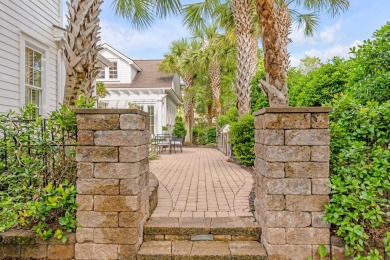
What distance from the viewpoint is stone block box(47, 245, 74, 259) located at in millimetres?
2869

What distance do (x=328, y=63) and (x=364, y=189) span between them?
15.0 ft

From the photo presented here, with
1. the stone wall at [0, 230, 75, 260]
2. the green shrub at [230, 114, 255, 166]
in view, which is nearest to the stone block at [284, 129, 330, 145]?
the stone wall at [0, 230, 75, 260]

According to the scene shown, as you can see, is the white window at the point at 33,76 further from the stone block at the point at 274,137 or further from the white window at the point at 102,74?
the white window at the point at 102,74

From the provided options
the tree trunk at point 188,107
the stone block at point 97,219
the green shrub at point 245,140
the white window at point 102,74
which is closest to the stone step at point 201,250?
the stone block at point 97,219

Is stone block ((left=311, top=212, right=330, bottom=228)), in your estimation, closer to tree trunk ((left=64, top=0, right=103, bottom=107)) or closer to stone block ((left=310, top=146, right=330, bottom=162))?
stone block ((left=310, top=146, right=330, bottom=162))

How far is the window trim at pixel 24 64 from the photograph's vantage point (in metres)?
5.99

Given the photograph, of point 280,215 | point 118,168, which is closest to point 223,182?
point 280,215

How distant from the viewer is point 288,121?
2.76 meters

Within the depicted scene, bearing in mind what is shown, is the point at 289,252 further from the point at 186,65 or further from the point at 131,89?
the point at 186,65

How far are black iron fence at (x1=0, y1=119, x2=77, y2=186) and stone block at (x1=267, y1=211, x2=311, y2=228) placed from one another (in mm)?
2186

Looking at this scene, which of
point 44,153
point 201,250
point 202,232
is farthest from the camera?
point 44,153

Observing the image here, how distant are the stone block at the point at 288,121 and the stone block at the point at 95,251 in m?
1.98

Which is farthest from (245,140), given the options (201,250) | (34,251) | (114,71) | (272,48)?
(114,71)

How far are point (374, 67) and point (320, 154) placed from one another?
1.99 meters
